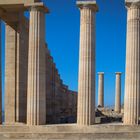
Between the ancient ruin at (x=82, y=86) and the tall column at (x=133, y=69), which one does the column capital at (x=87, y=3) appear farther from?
the tall column at (x=133, y=69)

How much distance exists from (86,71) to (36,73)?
6.88m

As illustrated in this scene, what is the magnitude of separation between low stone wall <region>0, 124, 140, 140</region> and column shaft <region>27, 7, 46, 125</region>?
1931mm

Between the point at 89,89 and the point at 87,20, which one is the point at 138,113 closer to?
the point at 89,89

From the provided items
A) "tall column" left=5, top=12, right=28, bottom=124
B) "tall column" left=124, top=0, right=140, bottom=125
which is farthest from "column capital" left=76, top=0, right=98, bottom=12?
"tall column" left=5, top=12, right=28, bottom=124

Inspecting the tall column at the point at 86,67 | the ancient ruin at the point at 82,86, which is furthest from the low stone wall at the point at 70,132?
the tall column at the point at 86,67

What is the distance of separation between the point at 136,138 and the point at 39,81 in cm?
1504

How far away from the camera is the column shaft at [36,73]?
2050 inches

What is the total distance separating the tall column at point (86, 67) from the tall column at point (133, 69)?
4.67 meters

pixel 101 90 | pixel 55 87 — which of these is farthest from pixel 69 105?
pixel 101 90

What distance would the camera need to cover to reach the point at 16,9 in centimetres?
5803

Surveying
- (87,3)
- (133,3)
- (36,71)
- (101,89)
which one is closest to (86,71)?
(36,71)

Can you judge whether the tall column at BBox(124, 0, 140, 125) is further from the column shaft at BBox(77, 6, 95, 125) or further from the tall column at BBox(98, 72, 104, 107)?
the tall column at BBox(98, 72, 104, 107)

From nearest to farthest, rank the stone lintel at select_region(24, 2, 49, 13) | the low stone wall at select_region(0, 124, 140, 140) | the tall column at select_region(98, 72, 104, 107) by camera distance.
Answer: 1. the low stone wall at select_region(0, 124, 140, 140)
2. the stone lintel at select_region(24, 2, 49, 13)
3. the tall column at select_region(98, 72, 104, 107)

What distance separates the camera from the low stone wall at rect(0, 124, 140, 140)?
4806cm
